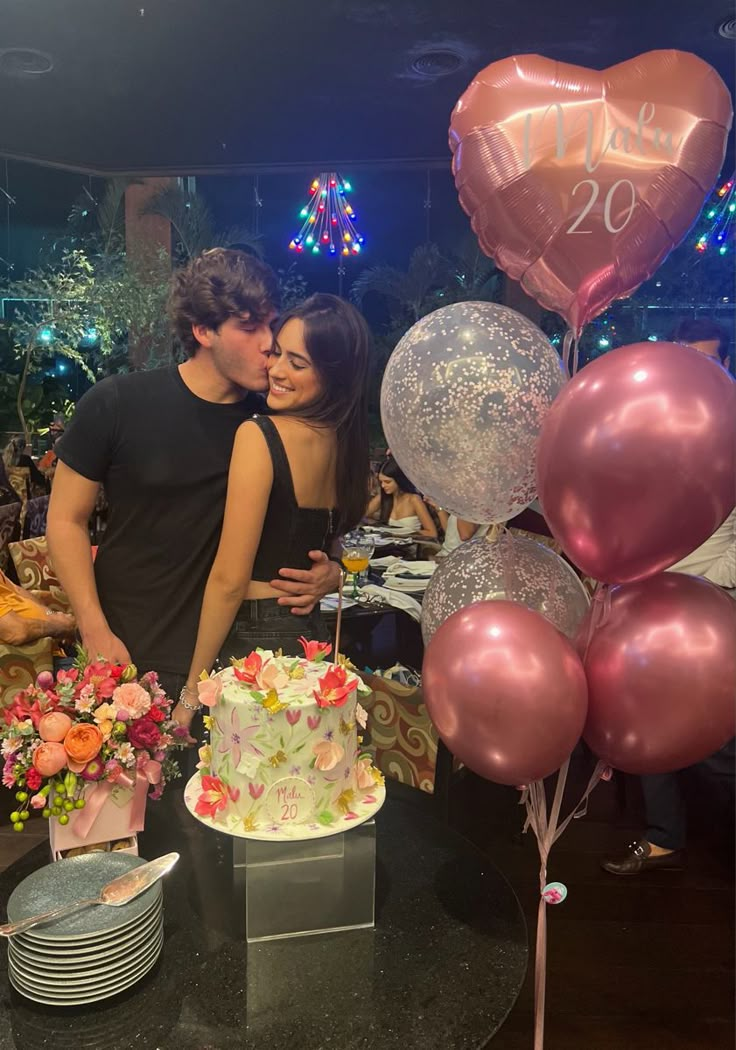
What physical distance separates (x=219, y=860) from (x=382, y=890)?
30 cm

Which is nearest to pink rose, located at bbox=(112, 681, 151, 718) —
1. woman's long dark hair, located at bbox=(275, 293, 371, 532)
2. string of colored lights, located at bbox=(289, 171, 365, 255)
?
woman's long dark hair, located at bbox=(275, 293, 371, 532)

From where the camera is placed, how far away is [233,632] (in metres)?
1.93

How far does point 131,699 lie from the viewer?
1.25 meters

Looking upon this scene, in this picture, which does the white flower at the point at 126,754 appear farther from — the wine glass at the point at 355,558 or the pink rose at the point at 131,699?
the wine glass at the point at 355,558

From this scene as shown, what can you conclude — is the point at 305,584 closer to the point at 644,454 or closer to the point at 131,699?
the point at 131,699

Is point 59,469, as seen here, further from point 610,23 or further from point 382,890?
point 610,23

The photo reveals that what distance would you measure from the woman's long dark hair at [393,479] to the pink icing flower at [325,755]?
3669 mm

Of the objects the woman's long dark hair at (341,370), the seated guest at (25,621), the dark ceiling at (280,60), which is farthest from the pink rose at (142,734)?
the dark ceiling at (280,60)

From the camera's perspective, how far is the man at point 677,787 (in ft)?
8.21

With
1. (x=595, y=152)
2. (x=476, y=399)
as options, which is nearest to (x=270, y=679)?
(x=476, y=399)

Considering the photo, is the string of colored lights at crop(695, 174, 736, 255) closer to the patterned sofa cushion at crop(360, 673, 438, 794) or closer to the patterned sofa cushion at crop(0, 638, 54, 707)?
the patterned sofa cushion at crop(360, 673, 438, 794)

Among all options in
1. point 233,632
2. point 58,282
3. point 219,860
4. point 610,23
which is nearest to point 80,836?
point 219,860

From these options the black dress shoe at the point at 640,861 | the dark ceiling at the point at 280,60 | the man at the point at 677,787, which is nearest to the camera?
the man at the point at 677,787

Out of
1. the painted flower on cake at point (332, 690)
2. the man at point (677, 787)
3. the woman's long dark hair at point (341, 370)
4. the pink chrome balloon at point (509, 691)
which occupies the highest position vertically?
the woman's long dark hair at point (341, 370)
